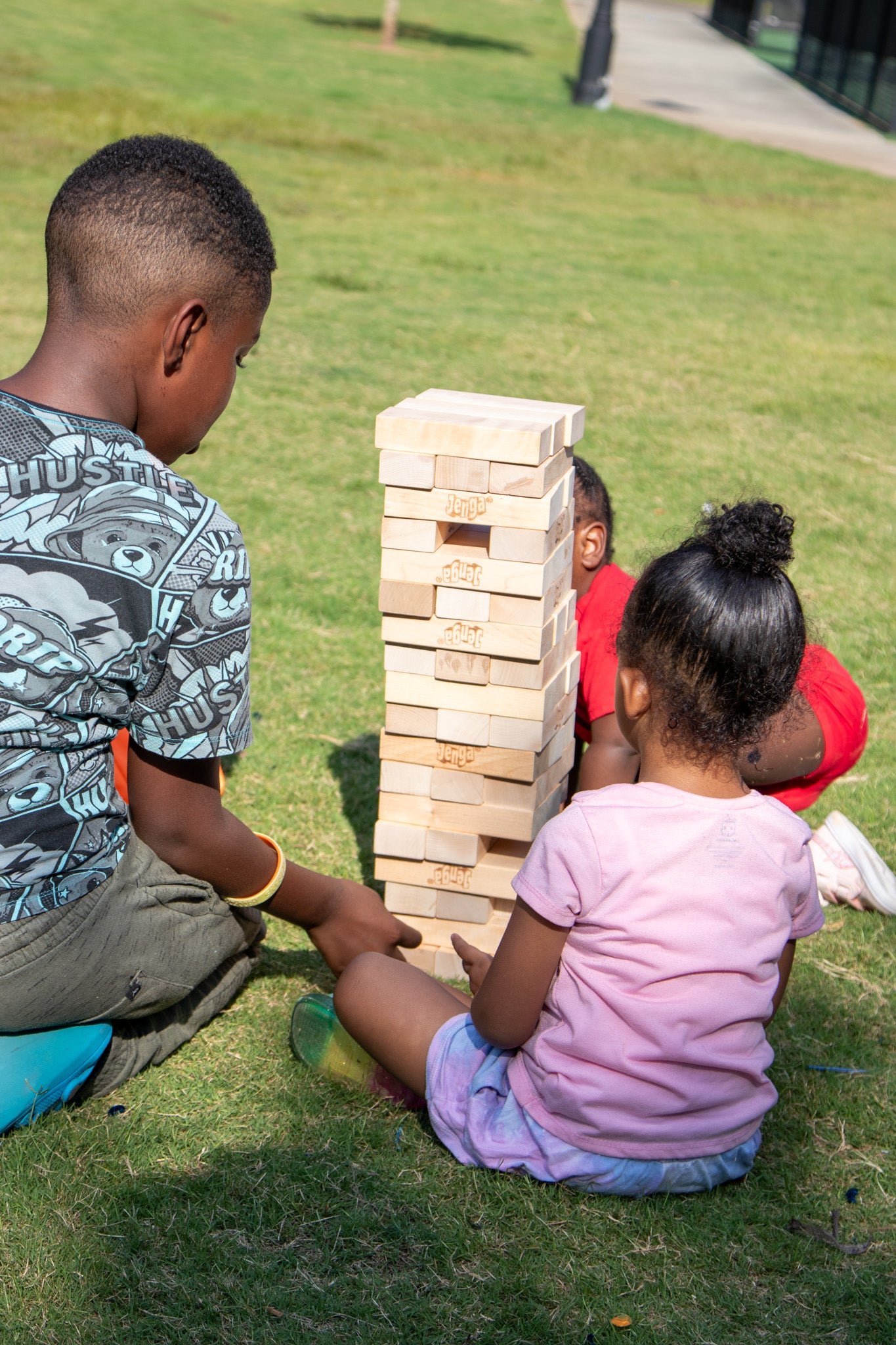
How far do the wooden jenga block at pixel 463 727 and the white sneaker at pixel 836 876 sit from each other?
1028 mm

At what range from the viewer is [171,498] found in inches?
83.9

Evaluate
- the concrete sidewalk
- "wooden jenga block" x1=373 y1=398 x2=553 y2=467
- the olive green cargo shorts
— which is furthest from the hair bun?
the concrete sidewalk

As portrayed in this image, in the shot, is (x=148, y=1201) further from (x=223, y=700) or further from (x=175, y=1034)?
(x=223, y=700)

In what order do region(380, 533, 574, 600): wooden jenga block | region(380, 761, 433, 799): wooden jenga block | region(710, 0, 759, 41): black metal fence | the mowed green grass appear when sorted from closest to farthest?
the mowed green grass, region(380, 533, 574, 600): wooden jenga block, region(380, 761, 433, 799): wooden jenga block, region(710, 0, 759, 41): black metal fence

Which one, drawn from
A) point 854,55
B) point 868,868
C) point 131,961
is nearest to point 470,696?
point 131,961

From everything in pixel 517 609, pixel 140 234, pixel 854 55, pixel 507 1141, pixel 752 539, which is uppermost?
pixel 140 234

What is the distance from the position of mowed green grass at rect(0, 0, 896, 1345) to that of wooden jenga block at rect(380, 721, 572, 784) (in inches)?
21.9

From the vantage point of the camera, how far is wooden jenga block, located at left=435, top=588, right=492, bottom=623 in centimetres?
273

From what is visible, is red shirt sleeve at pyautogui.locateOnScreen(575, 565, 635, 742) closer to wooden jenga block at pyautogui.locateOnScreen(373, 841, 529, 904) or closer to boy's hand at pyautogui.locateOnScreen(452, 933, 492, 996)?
wooden jenga block at pyautogui.locateOnScreen(373, 841, 529, 904)

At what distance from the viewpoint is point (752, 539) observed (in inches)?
81.2

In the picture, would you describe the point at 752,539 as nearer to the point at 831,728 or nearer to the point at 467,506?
the point at 467,506

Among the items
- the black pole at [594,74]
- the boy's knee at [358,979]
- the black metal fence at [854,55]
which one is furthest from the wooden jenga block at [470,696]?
the black metal fence at [854,55]

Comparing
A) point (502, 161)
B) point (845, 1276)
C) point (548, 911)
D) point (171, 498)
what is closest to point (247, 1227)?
point (548, 911)

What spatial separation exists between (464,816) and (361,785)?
93 cm
